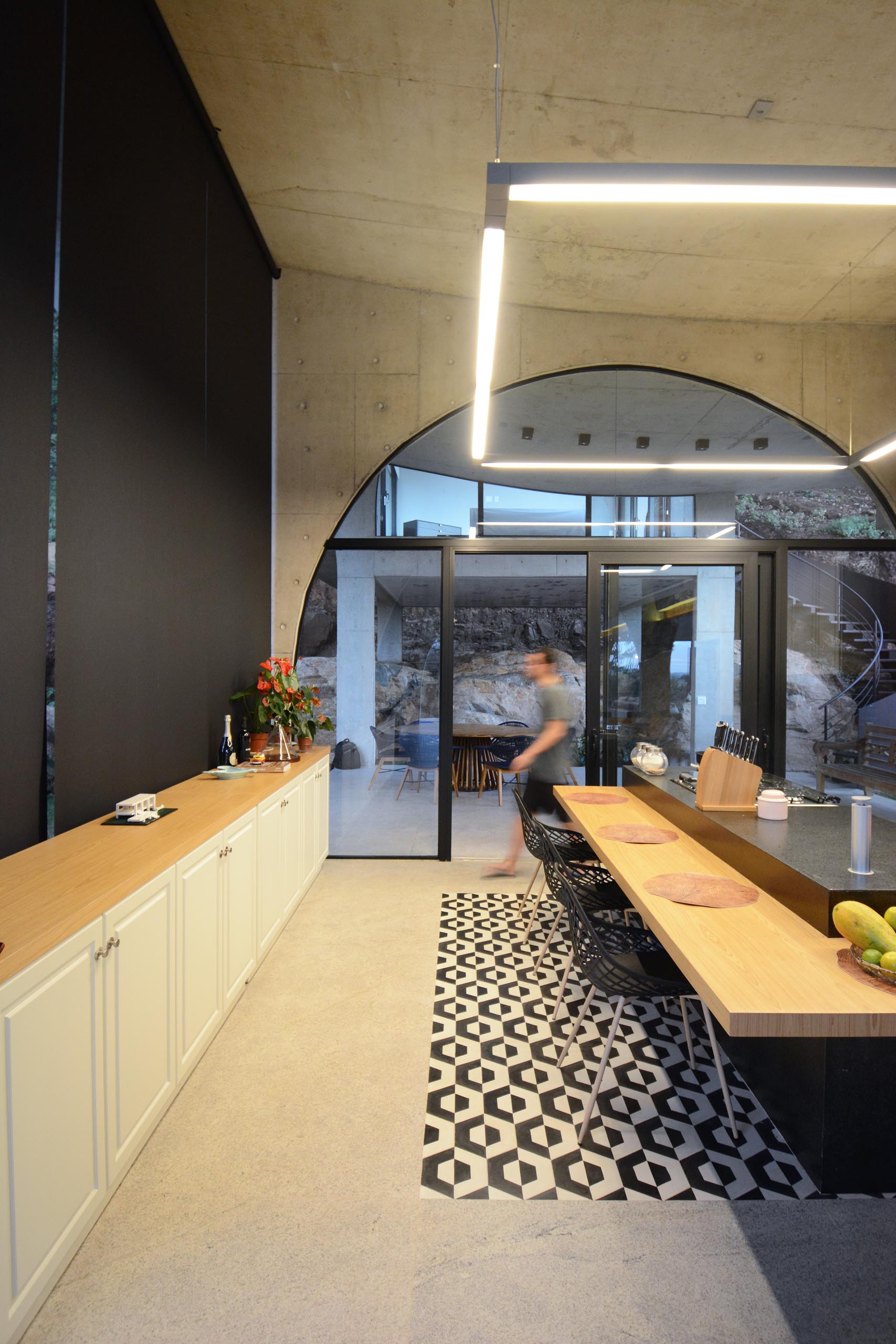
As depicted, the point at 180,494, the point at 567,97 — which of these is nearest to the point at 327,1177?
the point at 180,494

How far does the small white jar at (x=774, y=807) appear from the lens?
3164mm

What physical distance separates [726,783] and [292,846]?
8.54 feet

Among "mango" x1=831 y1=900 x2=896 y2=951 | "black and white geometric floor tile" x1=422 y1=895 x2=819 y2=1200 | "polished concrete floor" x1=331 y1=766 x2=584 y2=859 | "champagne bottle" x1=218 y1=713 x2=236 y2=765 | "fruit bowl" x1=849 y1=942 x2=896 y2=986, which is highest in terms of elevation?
"champagne bottle" x1=218 y1=713 x2=236 y2=765

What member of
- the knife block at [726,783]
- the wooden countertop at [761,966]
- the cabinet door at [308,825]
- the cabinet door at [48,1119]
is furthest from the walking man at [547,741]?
the cabinet door at [48,1119]

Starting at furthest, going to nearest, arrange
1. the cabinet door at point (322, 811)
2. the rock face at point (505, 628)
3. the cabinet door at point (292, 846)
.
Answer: the rock face at point (505, 628), the cabinet door at point (322, 811), the cabinet door at point (292, 846)

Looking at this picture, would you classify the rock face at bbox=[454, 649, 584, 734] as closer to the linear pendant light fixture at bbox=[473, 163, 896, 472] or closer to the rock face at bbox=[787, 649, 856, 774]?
the rock face at bbox=[787, 649, 856, 774]

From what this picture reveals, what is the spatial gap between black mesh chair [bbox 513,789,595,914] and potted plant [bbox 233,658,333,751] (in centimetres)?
169

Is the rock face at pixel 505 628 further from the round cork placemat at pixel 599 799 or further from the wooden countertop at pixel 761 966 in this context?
the wooden countertop at pixel 761 966

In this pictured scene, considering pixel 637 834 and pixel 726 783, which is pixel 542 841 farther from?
pixel 726 783

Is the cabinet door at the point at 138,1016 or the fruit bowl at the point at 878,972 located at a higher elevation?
the fruit bowl at the point at 878,972

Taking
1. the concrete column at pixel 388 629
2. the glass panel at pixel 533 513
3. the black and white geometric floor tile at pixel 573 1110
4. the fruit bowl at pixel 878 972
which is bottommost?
the black and white geometric floor tile at pixel 573 1110

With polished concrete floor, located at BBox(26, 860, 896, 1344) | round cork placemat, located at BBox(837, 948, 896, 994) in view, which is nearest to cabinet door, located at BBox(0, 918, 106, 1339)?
polished concrete floor, located at BBox(26, 860, 896, 1344)

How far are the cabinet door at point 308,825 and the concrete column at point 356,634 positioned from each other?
964 mm

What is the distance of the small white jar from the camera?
3164 mm
